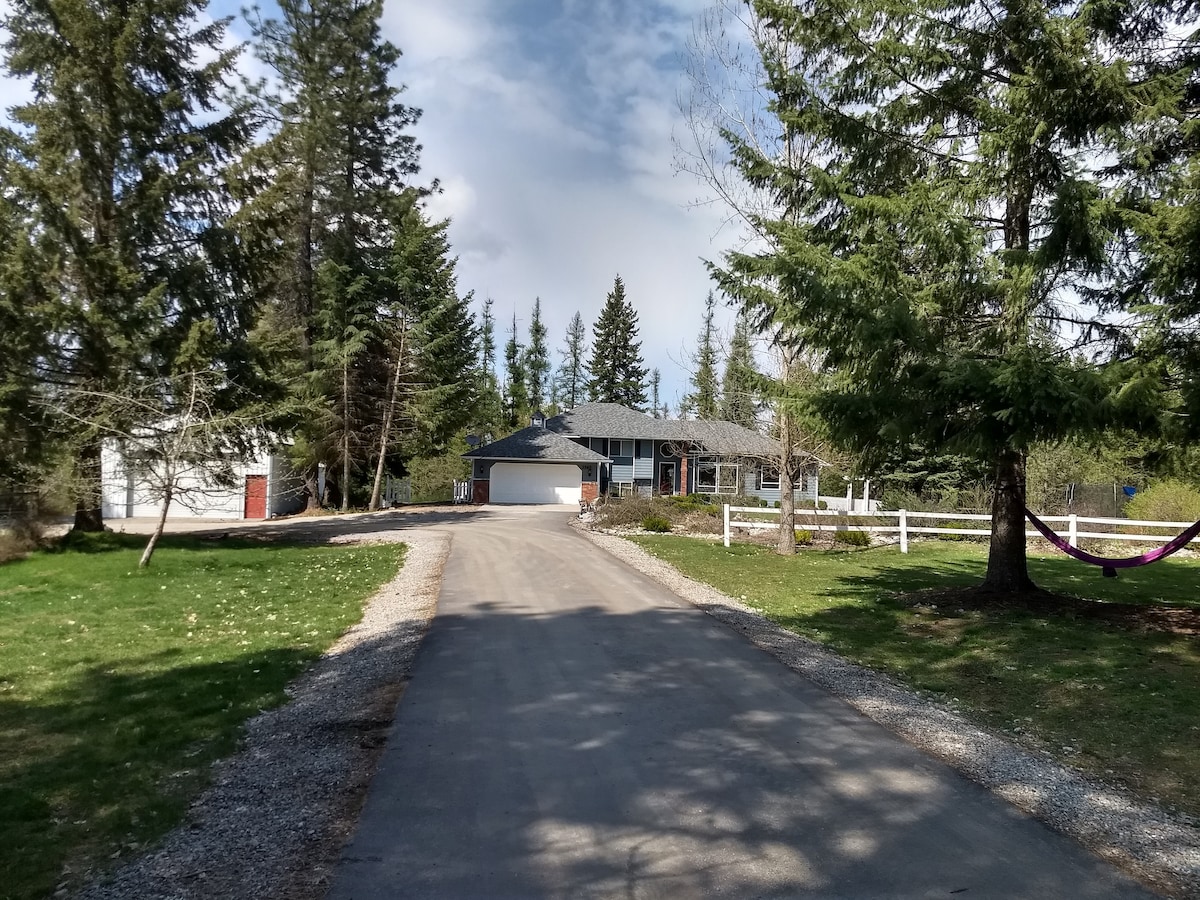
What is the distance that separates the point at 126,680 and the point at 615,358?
215ft

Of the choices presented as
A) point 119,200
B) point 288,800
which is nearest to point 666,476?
point 119,200

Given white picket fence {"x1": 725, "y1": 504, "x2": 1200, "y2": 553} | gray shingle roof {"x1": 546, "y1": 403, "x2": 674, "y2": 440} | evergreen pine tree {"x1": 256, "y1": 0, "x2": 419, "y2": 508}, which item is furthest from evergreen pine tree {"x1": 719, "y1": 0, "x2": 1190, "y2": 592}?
gray shingle roof {"x1": 546, "y1": 403, "x2": 674, "y2": 440}

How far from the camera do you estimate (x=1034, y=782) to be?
15.3 ft

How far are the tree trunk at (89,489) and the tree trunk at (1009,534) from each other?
18.1 m

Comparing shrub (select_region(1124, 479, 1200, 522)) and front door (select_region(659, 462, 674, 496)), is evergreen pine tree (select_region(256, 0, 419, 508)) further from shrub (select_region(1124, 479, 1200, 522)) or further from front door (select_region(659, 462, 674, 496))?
shrub (select_region(1124, 479, 1200, 522))

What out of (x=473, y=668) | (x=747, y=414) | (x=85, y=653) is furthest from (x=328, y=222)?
(x=473, y=668)

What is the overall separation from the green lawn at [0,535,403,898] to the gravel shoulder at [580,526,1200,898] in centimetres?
480

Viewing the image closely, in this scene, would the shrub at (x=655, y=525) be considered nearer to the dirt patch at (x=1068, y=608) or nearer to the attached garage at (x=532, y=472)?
the dirt patch at (x=1068, y=608)

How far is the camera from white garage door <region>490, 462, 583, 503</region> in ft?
136

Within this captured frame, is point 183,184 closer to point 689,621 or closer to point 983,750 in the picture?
point 689,621

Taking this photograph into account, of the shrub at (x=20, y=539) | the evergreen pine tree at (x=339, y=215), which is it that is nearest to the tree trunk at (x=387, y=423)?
the evergreen pine tree at (x=339, y=215)

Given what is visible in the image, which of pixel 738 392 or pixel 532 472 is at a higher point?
pixel 738 392

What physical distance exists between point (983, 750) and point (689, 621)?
15.1 feet

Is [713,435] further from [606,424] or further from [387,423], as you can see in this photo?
[387,423]
